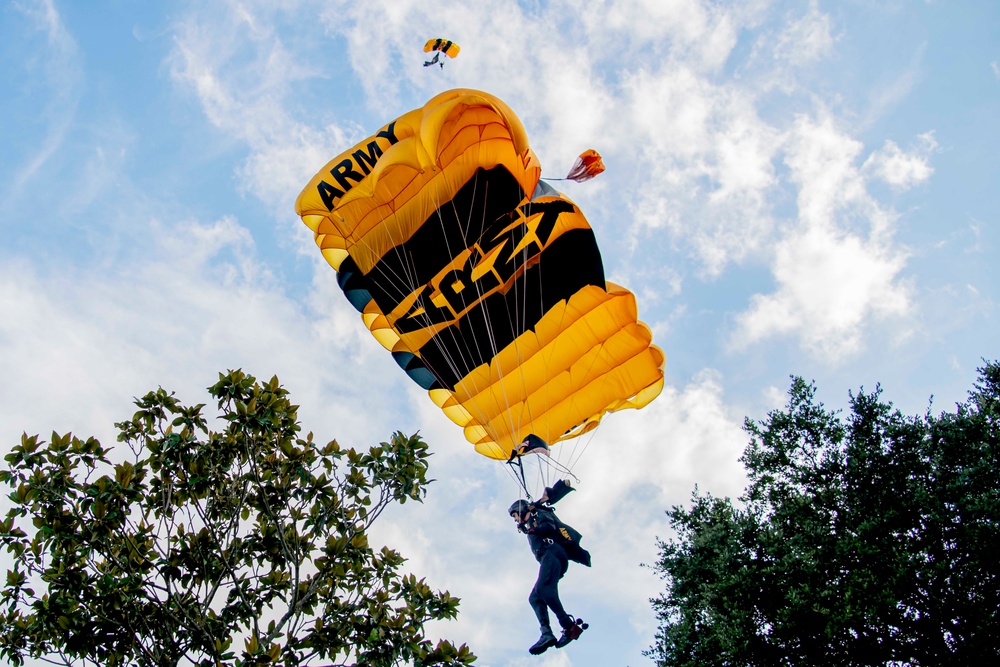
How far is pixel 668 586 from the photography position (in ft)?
43.0

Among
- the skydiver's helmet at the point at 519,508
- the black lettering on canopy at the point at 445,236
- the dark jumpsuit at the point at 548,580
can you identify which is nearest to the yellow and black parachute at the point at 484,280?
the black lettering on canopy at the point at 445,236

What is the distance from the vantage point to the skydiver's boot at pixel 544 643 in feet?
26.5

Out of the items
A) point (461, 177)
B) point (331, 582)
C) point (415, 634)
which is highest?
point (461, 177)

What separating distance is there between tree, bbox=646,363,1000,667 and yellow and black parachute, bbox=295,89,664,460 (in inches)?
125

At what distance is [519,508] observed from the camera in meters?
9.06

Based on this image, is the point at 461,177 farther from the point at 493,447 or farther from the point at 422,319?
the point at 493,447

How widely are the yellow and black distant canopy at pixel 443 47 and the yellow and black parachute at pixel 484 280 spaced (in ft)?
6.90

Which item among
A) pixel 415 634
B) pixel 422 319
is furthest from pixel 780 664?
pixel 422 319

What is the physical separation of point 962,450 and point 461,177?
9.76 metres

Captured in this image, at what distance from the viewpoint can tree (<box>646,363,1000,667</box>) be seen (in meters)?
10.9

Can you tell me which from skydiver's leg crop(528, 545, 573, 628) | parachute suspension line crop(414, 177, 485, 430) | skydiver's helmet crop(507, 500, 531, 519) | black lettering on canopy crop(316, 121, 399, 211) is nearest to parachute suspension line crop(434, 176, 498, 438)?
parachute suspension line crop(414, 177, 485, 430)

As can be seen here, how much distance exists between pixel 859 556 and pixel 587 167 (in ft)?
25.2

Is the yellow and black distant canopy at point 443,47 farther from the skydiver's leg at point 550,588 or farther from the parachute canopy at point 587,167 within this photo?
the skydiver's leg at point 550,588

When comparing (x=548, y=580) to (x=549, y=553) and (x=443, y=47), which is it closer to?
(x=549, y=553)
